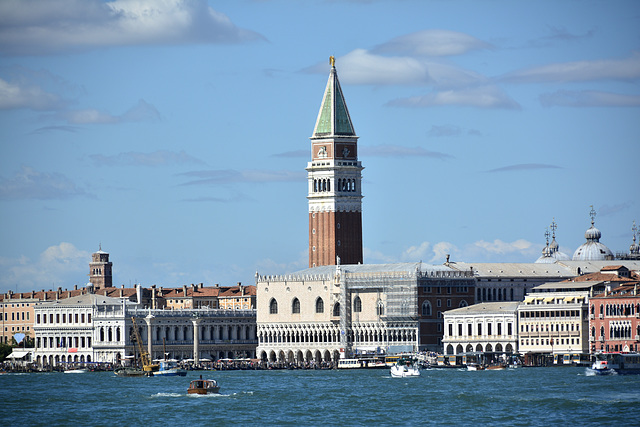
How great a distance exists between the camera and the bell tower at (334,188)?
7338 inches

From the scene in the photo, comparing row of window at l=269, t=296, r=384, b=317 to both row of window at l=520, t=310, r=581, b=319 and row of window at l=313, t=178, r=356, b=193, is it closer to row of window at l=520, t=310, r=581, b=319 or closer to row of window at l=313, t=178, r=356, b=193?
row of window at l=313, t=178, r=356, b=193

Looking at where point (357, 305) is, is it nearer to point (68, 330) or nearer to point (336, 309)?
point (336, 309)

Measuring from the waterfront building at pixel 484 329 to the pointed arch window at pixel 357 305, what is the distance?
10.9 meters

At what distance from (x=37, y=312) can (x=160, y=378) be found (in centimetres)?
4363

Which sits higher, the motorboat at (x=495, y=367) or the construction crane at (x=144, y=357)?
the construction crane at (x=144, y=357)

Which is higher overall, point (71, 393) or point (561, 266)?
point (561, 266)

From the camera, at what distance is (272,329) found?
184 metres

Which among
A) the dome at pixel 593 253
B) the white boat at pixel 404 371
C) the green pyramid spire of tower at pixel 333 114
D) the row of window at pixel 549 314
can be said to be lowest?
the white boat at pixel 404 371

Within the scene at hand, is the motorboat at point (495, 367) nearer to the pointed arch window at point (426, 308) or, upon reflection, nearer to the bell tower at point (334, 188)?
the pointed arch window at point (426, 308)

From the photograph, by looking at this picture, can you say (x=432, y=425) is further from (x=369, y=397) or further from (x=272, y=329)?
(x=272, y=329)

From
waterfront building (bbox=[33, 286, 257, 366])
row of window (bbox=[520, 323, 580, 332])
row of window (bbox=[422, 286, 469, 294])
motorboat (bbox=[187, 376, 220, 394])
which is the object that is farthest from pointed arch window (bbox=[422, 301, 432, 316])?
motorboat (bbox=[187, 376, 220, 394])

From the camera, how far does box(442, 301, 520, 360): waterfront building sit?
16412 cm

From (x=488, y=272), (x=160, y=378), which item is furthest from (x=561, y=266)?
(x=160, y=378)

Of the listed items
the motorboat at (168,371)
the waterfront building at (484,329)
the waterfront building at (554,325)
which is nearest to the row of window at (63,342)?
the motorboat at (168,371)
